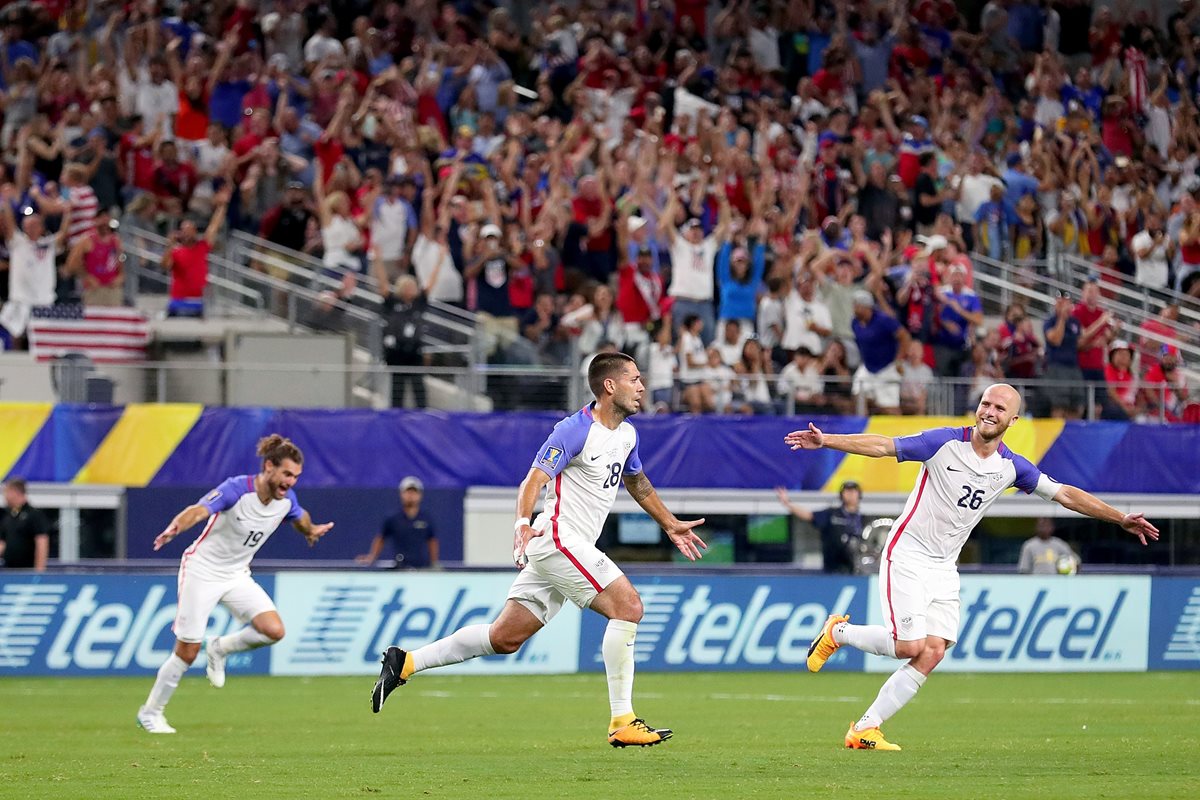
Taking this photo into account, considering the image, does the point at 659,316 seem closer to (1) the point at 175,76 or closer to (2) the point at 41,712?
(1) the point at 175,76

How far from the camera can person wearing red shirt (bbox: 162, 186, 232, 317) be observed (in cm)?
2461

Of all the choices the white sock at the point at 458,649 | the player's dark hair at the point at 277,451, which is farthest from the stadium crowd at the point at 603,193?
the white sock at the point at 458,649

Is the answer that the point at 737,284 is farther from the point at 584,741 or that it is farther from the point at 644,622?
the point at 584,741

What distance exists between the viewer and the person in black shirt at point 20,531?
2162 cm

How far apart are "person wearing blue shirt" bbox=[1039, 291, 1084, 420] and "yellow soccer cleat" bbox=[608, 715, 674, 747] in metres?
15.6

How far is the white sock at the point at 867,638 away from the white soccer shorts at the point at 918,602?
0.23 feet

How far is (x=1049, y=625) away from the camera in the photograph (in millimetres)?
23094

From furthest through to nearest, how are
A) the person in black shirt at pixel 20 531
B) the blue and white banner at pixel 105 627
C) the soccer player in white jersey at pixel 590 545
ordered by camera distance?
1. the person in black shirt at pixel 20 531
2. the blue and white banner at pixel 105 627
3. the soccer player in white jersey at pixel 590 545

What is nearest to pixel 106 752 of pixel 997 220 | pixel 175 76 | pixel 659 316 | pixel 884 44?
pixel 659 316

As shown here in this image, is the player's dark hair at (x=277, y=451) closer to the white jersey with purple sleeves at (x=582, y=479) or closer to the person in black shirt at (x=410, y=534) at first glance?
the white jersey with purple sleeves at (x=582, y=479)

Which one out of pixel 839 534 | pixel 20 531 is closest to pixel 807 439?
pixel 839 534

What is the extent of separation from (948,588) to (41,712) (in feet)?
26.5

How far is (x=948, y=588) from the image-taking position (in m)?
12.8

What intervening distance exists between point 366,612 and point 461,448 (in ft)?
12.5
